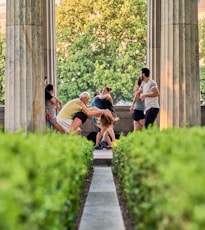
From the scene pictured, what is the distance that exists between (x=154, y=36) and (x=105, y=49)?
94.2 ft

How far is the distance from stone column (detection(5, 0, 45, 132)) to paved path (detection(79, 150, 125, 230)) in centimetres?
195

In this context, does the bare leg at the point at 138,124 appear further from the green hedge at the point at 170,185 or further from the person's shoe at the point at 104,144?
the green hedge at the point at 170,185

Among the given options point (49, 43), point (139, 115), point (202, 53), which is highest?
point (202, 53)

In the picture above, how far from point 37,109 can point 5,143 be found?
7526 millimetres

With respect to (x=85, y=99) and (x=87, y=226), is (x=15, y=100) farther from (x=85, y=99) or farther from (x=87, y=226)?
(x=87, y=226)

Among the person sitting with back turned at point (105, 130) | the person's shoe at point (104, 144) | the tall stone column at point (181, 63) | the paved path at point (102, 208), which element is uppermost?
the tall stone column at point (181, 63)

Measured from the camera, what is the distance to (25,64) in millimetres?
11547

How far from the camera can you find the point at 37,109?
11.6m

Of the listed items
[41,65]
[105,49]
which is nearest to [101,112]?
[41,65]

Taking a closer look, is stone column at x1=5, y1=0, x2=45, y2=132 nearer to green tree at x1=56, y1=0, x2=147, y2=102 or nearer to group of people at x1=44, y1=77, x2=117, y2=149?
group of people at x1=44, y1=77, x2=117, y2=149

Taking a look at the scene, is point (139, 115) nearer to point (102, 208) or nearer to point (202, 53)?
point (102, 208)

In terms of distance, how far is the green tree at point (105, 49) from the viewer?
46.3m

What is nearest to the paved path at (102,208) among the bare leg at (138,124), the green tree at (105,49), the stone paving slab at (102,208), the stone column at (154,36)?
the stone paving slab at (102,208)

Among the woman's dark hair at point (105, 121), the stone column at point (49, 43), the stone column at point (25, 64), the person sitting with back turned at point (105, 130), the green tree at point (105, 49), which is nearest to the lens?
the stone column at point (25, 64)
